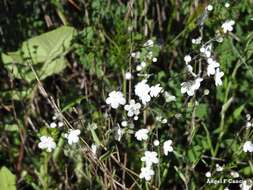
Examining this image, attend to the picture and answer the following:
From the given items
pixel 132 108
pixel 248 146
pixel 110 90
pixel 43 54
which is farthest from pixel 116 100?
pixel 43 54

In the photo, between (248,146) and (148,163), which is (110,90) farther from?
(248,146)

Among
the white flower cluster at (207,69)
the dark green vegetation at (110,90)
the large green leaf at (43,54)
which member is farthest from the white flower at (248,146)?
the large green leaf at (43,54)

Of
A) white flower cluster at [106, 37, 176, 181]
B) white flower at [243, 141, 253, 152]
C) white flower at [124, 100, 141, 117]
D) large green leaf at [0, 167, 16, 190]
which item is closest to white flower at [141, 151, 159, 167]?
white flower cluster at [106, 37, 176, 181]

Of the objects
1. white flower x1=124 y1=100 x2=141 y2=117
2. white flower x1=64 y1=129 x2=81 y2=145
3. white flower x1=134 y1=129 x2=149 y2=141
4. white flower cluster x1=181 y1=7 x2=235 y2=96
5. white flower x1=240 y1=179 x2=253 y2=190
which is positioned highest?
white flower cluster x1=181 y1=7 x2=235 y2=96

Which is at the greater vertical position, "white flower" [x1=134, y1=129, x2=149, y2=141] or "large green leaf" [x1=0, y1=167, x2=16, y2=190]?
"white flower" [x1=134, y1=129, x2=149, y2=141]

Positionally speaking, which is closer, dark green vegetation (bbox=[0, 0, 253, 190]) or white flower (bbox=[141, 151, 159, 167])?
white flower (bbox=[141, 151, 159, 167])

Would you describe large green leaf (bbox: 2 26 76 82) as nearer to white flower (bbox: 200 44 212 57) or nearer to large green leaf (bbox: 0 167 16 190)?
large green leaf (bbox: 0 167 16 190)

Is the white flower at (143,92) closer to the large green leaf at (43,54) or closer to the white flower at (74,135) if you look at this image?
the white flower at (74,135)
